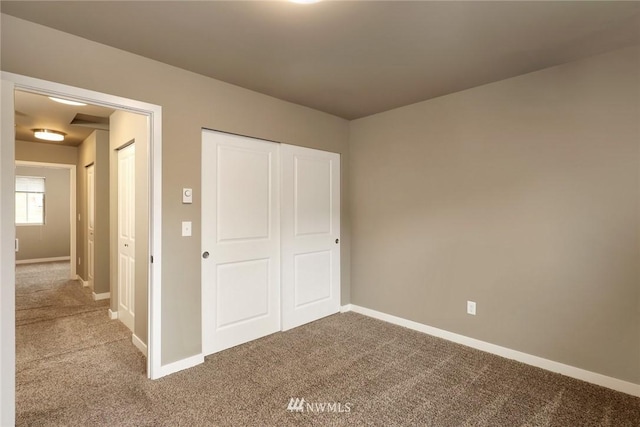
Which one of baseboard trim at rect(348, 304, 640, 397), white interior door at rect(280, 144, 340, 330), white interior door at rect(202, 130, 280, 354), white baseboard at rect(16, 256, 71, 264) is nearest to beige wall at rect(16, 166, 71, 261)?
white baseboard at rect(16, 256, 71, 264)

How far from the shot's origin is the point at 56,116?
3.99 m

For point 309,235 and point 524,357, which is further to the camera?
point 309,235

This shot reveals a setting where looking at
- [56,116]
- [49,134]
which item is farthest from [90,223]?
[56,116]

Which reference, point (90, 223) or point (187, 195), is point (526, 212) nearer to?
point (187, 195)

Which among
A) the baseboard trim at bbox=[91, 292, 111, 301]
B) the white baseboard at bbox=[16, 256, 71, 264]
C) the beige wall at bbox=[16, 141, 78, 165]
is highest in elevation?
the beige wall at bbox=[16, 141, 78, 165]

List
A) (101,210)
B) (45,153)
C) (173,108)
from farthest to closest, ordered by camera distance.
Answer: (45,153) → (101,210) → (173,108)

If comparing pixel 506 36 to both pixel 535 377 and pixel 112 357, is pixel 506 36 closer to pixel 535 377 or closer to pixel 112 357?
pixel 535 377

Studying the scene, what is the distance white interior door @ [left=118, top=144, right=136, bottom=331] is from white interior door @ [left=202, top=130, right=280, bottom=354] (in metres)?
1.08

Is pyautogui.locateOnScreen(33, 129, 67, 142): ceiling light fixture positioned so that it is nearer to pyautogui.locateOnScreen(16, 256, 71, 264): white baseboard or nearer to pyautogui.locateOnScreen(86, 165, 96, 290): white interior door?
pyautogui.locateOnScreen(86, 165, 96, 290): white interior door

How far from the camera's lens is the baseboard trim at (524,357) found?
2.26 meters

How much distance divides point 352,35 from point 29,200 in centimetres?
906

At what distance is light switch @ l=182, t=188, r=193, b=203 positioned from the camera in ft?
8.50

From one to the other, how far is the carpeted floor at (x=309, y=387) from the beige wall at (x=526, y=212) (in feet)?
1.25

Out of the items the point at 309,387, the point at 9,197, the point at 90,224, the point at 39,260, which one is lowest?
the point at 309,387
